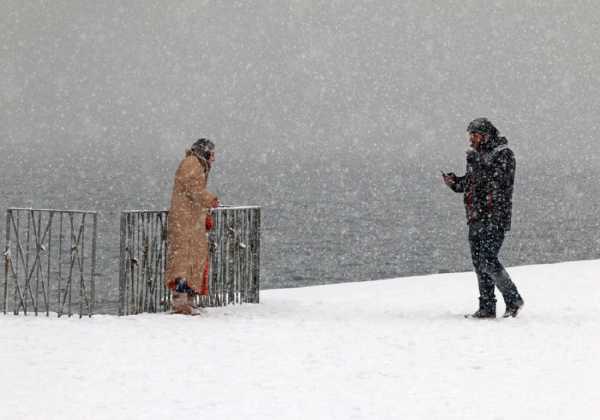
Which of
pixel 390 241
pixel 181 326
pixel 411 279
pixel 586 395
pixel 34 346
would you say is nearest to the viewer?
pixel 586 395

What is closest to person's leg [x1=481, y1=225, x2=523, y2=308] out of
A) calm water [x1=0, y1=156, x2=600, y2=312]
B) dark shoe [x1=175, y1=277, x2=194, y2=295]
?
A: dark shoe [x1=175, y1=277, x2=194, y2=295]

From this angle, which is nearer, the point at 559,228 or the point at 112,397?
the point at 112,397

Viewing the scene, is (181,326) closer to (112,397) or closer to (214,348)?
(214,348)

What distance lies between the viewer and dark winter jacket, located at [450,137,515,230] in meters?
9.51

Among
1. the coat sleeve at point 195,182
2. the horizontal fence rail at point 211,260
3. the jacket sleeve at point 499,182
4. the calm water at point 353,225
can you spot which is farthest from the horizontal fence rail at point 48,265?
the calm water at point 353,225

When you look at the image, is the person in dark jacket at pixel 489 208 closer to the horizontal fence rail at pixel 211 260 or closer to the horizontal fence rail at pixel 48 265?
the horizontal fence rail at pixel 211 260

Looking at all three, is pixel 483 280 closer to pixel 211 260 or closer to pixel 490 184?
pixel 490 184

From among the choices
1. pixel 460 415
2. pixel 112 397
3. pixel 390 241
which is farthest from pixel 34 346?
pixel 390 241

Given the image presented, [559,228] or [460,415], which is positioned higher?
[559,228]

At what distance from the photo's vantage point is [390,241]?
217 ft

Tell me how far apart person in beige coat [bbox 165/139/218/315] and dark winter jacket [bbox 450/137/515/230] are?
2.40 m

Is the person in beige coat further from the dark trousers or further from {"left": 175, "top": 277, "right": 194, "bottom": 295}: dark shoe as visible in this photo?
the dark trousers

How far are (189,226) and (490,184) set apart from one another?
2855mm

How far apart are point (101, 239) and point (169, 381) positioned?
54189 millimetres
